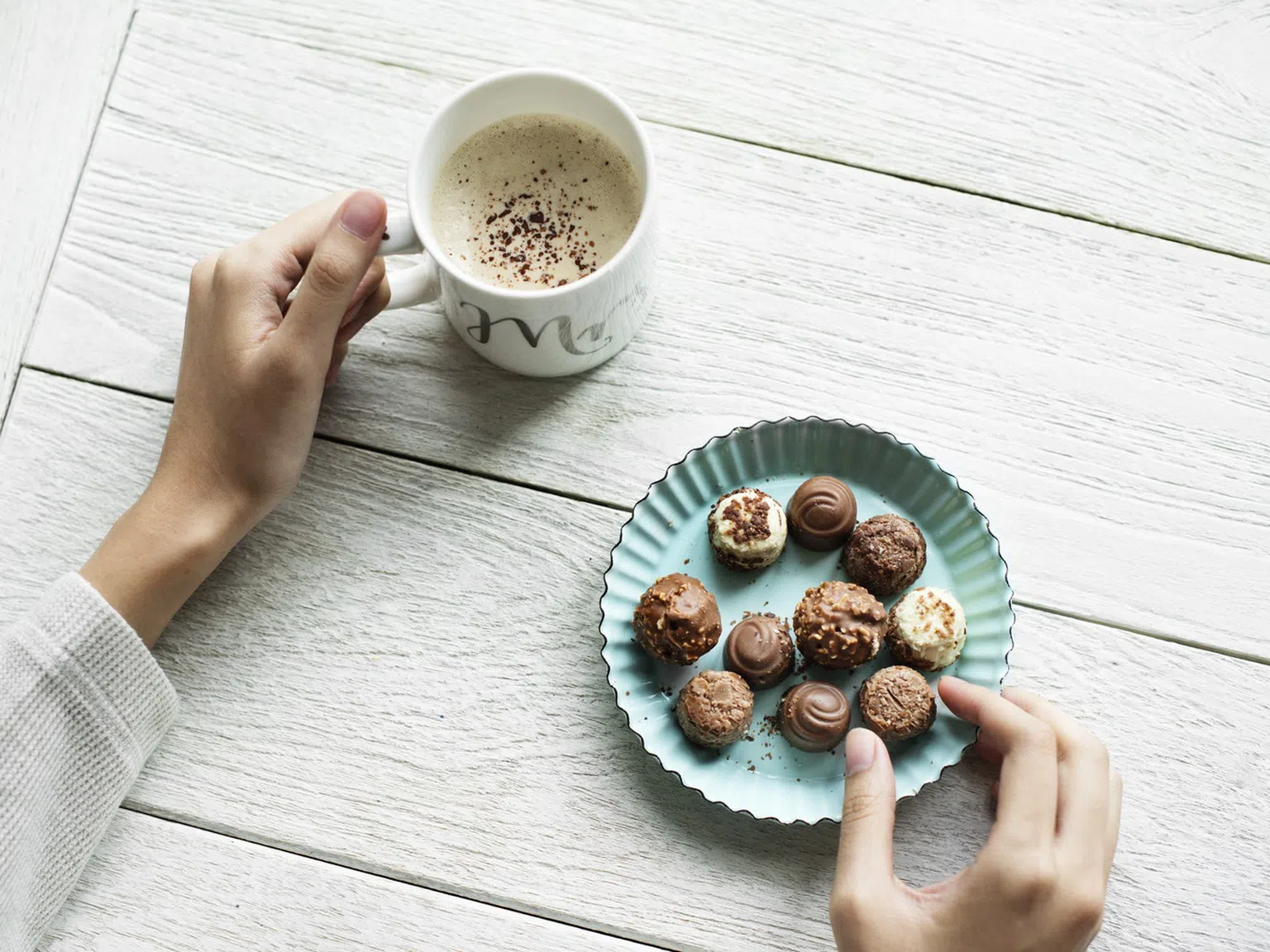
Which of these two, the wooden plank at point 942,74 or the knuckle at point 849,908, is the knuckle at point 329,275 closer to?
the wooden plank at point 942,74

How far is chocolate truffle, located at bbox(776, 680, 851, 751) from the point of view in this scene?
922 mm

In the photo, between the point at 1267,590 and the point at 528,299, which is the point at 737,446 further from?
the point at 1267,590

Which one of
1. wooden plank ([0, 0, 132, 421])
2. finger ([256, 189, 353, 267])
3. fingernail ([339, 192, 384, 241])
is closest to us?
fingernail ([339, 192, 384, 241])

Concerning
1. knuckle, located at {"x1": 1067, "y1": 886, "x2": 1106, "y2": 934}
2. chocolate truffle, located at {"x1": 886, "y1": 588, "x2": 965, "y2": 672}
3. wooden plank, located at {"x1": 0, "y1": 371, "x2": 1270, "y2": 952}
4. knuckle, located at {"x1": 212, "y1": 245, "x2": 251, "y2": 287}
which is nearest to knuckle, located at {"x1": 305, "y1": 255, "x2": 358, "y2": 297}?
knuckle, located at {"x1": 212, "y1": 245, "x2": 251, "y2": 287}

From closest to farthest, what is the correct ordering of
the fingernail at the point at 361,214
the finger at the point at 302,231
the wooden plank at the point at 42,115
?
the fingernail at the point at 361,214, the finger at the point at 302,231, the wooden plank at the point at 42,115

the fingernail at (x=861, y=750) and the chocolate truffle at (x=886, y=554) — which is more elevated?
the chocolate truffle at (x=886, y=554)

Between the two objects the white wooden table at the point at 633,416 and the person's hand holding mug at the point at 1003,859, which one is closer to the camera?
the person's hand holding mug at the point at 1003,859

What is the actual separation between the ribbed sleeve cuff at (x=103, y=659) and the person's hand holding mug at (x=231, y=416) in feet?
0.07

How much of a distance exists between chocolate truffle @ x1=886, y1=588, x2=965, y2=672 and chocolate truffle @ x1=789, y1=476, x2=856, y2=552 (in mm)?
88

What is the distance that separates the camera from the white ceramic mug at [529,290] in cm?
86

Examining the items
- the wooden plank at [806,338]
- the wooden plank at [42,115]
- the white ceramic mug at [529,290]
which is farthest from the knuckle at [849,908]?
the wooden plank at [42,115]

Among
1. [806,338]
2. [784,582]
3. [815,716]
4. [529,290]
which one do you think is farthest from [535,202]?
[815,716]

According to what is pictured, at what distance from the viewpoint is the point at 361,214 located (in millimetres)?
853

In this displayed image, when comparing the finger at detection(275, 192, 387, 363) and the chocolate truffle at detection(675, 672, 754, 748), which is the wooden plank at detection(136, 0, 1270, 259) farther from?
the chocolate truffle at detection(675, 672, 754, 748)
